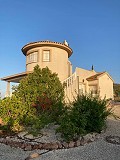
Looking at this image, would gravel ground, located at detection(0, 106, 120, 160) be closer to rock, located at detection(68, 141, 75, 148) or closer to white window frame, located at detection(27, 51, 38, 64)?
rock, located at detection(68, 141, 75, 148)

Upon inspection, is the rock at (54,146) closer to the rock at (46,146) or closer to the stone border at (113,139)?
the rock at (46,146)

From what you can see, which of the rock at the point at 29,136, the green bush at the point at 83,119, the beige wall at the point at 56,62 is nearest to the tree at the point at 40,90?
the rock at the point at 29,136

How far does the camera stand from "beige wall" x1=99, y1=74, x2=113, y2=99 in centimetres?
2403

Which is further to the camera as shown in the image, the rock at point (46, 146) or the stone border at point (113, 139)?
the stone border at point (113, 139)

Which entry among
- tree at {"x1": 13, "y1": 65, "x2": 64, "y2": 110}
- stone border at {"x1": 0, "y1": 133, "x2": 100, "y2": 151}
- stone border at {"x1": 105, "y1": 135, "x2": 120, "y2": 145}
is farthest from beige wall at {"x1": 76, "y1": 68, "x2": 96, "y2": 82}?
stone border at {"x1": 0, "y1": 133, "x2": 100, "y2": 151}

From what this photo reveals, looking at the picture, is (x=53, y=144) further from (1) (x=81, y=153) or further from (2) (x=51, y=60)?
(2) (x=51, y=60)

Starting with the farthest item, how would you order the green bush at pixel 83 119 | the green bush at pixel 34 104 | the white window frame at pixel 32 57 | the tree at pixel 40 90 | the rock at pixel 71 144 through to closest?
1. the white window frame at pixel 32 57
2. the tree at pixel 40 90
3. the green bush at pixel 34 104
4. the green bush at pixel 83 119
5. the rock at pixel 71 144

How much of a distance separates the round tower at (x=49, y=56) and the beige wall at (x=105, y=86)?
5279mm

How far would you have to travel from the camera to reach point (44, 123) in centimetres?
936

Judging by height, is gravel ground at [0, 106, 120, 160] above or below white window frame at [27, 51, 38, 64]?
below

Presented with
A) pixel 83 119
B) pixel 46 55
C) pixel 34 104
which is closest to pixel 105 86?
pixel 46 55

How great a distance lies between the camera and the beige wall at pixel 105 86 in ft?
78.8

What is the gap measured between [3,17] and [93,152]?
8136 mm

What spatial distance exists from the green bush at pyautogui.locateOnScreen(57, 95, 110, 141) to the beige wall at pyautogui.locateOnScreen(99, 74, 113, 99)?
51.3ft
